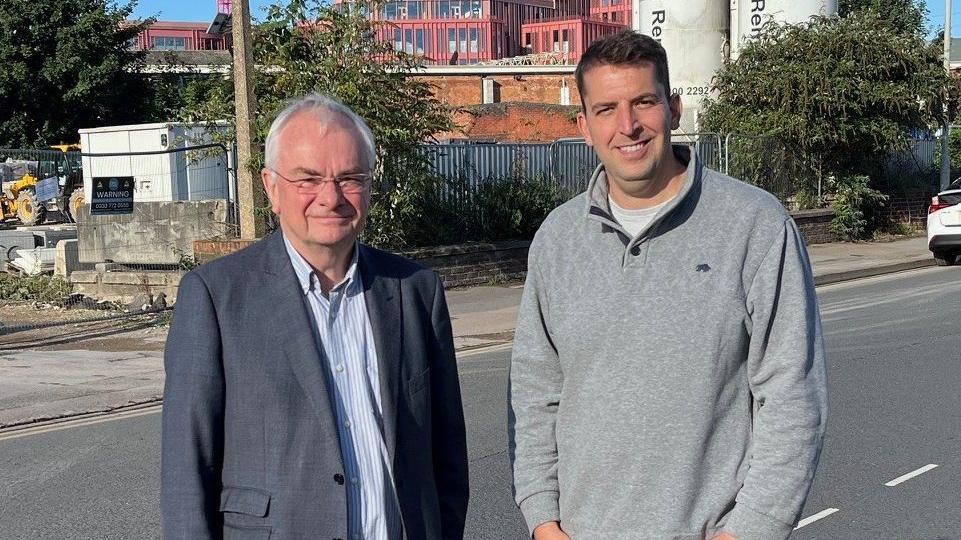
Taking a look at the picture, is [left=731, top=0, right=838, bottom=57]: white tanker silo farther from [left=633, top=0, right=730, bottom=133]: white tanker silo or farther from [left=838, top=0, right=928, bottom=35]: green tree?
[left=838, top=0, right=928, bottom=35]: green tree

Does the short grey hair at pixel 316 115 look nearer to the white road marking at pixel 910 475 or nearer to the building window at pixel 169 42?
the white road marking at pixel 910 475

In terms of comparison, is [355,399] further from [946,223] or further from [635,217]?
[946,223]

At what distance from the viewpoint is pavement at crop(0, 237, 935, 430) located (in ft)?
29.9

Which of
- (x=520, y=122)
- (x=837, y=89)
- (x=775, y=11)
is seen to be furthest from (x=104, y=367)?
(x=520, y=122)

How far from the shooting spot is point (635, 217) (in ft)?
8.74

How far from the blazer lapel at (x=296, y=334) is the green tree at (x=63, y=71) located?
45.0 metres

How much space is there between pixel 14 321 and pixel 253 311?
12.7m

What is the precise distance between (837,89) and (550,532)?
21.3 metres

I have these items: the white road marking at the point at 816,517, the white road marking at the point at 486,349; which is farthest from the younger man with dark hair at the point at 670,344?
the white road marking at the point at 486,349

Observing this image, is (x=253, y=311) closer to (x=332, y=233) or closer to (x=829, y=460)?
(x=332, y=233)

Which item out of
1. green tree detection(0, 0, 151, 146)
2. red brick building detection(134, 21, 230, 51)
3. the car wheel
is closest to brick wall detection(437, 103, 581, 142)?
green tree detection(0, 0, 151, 146)

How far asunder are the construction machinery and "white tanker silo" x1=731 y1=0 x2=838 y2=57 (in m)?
17.8

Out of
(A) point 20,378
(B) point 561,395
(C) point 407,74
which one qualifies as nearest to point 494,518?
(B) point 561,395

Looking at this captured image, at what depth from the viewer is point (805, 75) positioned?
22625 mm
